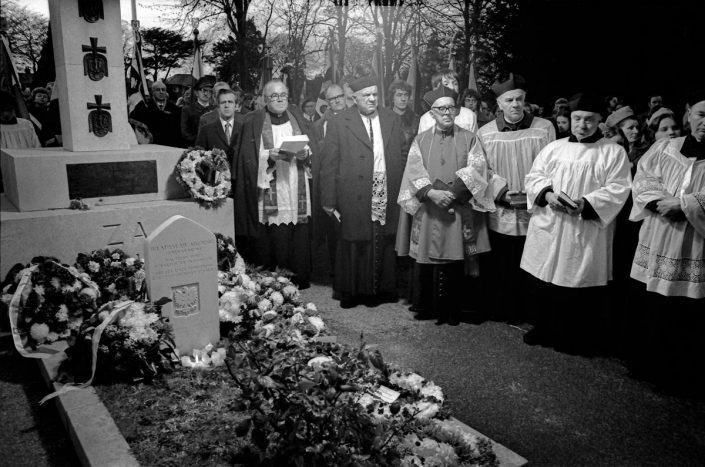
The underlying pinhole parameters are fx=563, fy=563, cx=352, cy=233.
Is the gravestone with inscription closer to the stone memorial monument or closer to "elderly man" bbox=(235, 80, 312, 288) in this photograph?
the stone memorial monument

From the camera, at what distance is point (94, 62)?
589 cm

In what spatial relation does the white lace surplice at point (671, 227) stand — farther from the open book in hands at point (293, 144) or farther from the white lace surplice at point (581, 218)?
the open book in hands at point (293, 144)

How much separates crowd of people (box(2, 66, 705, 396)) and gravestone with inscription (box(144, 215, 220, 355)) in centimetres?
194

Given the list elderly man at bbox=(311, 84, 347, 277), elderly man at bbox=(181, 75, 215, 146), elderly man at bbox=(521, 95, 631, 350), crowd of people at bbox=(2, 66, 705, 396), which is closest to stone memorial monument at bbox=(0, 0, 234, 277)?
crowd of people at bbox=(2, 66, 705, 396)

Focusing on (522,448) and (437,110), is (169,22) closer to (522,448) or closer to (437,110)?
(437,110)

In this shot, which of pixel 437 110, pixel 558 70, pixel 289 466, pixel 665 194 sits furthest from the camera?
pixel 558 70

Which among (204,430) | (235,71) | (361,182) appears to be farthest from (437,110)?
(235,71)

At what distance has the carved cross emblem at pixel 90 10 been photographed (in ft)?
18.8

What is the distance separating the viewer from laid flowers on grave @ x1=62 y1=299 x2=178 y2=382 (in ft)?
13.1

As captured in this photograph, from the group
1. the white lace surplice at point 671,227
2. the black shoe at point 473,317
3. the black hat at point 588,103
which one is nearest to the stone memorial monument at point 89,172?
the black shoe at point 473,317

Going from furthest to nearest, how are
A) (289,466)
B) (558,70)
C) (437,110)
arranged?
(558,70) < (437,110) < (289,466)

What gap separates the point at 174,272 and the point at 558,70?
13717 mm

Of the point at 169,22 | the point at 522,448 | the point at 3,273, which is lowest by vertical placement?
the point at 522,448

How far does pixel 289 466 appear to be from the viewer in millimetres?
2906
